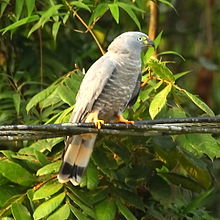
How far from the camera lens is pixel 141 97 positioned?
3.60m

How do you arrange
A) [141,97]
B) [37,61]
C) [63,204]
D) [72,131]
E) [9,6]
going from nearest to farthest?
[72,131] < [63,204] < [141,97] < [9,6] < [37,61]

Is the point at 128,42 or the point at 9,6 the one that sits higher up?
the point at 128,42

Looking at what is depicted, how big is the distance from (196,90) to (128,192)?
2.70 metres

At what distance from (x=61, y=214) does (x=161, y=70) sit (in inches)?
33.7

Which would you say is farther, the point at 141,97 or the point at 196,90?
the point at 196,90

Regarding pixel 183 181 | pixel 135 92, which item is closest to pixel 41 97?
pixel 135 92

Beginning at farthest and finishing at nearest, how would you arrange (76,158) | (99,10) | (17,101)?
(17,101), (99,10), (76,158)

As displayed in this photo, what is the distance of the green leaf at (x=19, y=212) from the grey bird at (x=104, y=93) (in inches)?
9.1

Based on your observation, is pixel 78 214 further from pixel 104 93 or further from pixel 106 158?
pixel 104 93

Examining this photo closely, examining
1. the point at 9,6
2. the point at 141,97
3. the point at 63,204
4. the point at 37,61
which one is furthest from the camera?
the point at 37,61

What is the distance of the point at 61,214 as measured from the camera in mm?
3244

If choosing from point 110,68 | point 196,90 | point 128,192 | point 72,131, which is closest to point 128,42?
point 110,68

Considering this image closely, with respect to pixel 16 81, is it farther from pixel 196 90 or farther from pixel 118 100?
pixel 196 90

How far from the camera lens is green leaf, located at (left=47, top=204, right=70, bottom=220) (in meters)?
3.23
